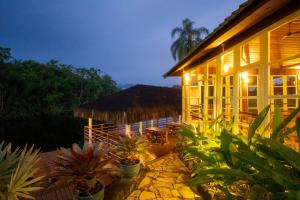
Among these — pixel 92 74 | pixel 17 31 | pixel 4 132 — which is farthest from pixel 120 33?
pixel 4 132

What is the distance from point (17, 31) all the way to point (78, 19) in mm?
39385

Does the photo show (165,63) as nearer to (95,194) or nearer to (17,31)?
(17,31)

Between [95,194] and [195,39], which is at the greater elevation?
[195,39]

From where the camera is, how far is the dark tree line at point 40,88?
16844 millimetres

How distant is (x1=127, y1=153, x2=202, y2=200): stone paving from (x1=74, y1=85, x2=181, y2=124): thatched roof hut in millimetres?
1813

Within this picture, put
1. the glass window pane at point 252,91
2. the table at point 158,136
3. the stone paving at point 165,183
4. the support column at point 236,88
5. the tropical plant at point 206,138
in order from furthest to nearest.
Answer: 1. the glass window pane at point 252,91
2. the table at point 158,136
3. the support column at point 236,88
4. the stone paving at point 165,183
5. the tropical plant at point 206,138

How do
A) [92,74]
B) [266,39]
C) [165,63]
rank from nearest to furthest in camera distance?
[266,39]
[92,74]
[165,63]

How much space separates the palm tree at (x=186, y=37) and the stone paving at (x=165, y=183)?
17.7m

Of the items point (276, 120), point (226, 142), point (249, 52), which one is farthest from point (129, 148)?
point (249, 52)

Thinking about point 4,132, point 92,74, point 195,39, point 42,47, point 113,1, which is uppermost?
point 113,1

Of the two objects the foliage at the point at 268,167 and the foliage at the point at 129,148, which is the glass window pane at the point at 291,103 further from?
the foliage at the point at 268,167

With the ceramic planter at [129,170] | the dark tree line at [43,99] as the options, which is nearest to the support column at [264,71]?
the ceramic planter at [129,170]

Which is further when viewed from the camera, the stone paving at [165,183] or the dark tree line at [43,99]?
the dark tree line at [43,99]

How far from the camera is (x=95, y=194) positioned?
314 centimetres
